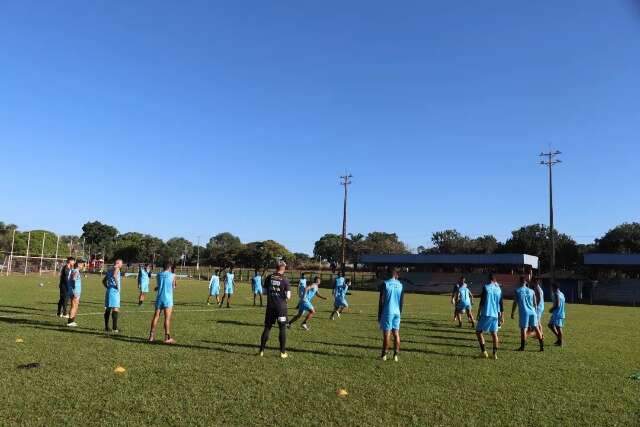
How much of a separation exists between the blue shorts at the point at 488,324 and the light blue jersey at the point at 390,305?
7.36ft

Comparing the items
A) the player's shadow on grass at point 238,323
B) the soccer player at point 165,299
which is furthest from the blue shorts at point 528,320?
the soccer player at point 165,299

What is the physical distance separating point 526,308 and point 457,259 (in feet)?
200

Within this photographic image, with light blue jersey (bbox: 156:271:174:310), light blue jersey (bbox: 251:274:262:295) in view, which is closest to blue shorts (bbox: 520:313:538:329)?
light blue jersey (bbox: 156:271:174:310)

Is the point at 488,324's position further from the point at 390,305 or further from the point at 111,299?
the point at 111,299

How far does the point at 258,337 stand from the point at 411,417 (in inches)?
306

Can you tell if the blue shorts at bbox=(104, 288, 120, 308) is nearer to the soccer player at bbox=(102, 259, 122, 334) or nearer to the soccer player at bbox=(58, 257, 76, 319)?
the soccer player at bbox=(102, 259, 122, 334)

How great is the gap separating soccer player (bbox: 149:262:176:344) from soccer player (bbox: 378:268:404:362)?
4960mm

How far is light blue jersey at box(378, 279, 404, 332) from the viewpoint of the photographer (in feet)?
37.3

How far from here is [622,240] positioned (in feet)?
289

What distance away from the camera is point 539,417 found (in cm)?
721

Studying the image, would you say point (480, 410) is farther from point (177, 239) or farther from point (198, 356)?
point (177, 239)

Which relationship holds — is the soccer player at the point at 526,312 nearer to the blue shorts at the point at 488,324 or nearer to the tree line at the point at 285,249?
the blue shorts at the point at 488,324

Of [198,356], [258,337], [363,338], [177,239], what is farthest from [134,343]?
[177,239]

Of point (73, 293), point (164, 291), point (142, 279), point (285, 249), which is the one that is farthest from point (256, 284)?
point (285, 249)
